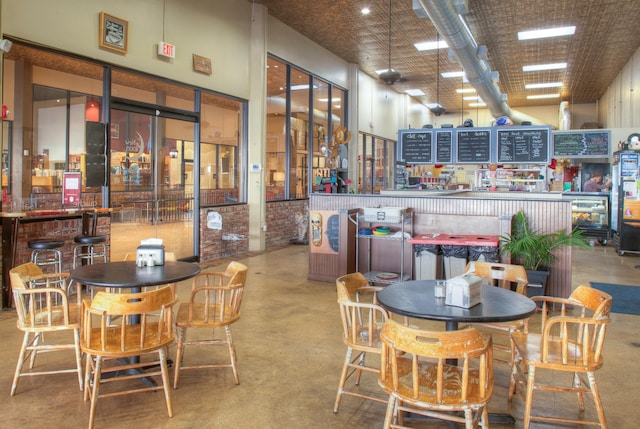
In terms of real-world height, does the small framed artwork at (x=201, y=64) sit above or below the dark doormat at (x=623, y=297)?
above

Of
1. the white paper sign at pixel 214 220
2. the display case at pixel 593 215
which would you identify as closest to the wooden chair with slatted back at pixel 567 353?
the white paper sign at pixel 214 220

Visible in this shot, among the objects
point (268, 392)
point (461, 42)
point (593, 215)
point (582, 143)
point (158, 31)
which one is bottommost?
point (268, 392)

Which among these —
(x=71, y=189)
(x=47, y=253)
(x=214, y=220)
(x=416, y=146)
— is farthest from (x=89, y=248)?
(x=416, y=146)

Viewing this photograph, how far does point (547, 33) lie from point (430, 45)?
235 cm

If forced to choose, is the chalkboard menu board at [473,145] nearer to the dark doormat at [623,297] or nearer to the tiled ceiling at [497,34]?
the tiled ceiling at [497,34]

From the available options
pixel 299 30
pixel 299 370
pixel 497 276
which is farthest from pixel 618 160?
pixel 299 370

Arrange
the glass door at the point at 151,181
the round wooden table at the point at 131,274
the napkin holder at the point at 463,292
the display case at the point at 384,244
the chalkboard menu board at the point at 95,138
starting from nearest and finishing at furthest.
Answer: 1. the napkin holder at the point at 463,292
2. the round wooden table at the point at 131,274
3. the display case at the point at 384,244
4. the chalkboard menu board at the point at 95,138
5. the glass door at the point at 151,181

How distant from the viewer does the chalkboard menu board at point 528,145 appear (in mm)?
9008

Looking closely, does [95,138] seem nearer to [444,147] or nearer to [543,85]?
[444,147]

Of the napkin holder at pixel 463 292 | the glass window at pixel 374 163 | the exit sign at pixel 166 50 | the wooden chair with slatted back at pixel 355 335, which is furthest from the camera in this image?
the glass window at pixel 374 163

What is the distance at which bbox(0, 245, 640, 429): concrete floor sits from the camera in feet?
9.53

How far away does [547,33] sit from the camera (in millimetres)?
9992

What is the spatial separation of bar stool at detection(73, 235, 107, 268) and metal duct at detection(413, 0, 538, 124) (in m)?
4.92

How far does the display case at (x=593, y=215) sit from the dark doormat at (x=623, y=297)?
4.96m
